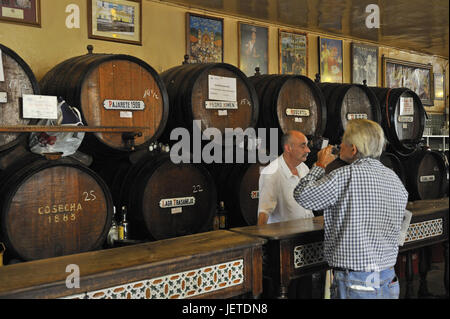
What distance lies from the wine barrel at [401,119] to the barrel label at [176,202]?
2.41 meters

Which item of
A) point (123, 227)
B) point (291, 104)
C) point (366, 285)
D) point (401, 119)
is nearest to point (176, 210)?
point (123, 227)

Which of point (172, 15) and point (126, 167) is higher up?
point (172, 15)

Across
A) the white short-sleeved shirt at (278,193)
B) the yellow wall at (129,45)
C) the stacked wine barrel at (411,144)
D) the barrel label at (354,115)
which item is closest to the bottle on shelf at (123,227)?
the white short-sleeved shirt at (278,193)

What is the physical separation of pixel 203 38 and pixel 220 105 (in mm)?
1448

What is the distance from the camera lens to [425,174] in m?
5.27

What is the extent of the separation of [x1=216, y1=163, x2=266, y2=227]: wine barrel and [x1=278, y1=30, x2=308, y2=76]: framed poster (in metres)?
2.13

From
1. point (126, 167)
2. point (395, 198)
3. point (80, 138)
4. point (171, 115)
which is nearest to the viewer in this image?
point (395, 198)

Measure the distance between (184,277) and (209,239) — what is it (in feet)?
1.28

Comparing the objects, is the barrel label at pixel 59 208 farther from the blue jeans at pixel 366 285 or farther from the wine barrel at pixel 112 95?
the blue jeans at pixel 366 285

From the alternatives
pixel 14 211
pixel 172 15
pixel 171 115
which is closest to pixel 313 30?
pixel 172 15

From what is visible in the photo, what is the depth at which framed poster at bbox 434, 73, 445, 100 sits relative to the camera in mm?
8156

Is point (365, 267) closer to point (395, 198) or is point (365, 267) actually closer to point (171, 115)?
point (395, 198)

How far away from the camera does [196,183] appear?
3.59m
